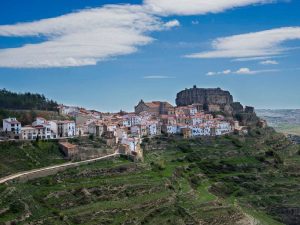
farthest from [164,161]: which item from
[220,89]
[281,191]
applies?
[220,89]

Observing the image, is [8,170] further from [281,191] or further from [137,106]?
[137,106]

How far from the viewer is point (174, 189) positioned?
56.2 metres

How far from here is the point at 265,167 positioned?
2896 inches

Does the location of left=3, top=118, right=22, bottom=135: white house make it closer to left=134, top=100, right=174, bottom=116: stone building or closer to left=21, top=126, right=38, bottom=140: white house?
left=21, top=126, right=38, bottom=140: white house

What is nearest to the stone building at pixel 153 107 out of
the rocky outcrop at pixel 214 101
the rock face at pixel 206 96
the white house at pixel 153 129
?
the rocky outcrop at pixel 214 101

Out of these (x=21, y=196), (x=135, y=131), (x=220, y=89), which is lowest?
(x=21, y=196)

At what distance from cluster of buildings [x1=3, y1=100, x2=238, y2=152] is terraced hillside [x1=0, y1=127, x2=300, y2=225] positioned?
3651mm

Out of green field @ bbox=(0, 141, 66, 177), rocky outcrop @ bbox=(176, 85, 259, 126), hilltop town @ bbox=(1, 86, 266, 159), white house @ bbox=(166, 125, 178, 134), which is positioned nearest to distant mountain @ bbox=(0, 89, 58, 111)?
hilltop town @ bbox=(1, 86, 266, 159)

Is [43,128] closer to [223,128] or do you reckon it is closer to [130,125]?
[130,125]

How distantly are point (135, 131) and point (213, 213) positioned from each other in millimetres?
28825

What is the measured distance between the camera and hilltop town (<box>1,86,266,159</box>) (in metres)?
65.7

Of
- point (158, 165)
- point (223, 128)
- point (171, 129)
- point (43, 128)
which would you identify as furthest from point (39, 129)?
point (223, 128)

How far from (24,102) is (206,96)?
130 feet

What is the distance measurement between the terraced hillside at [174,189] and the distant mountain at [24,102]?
67.3 feet
